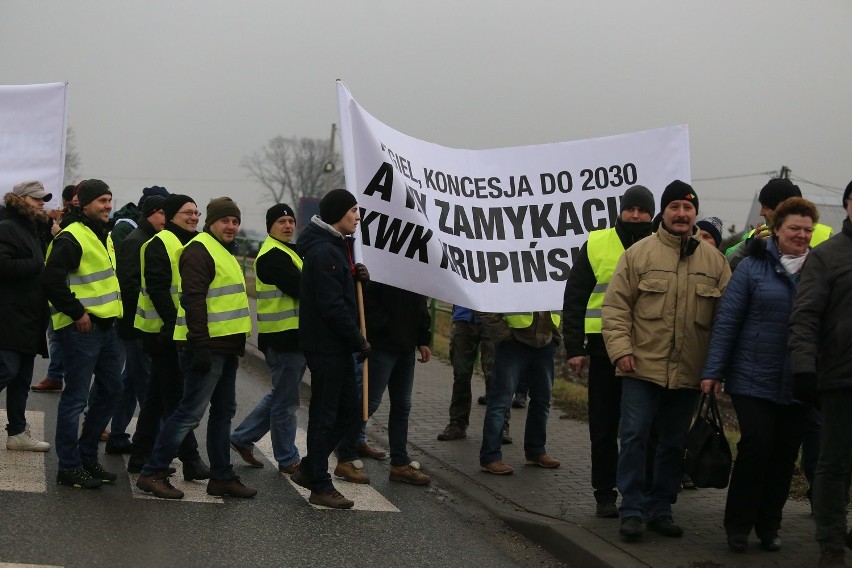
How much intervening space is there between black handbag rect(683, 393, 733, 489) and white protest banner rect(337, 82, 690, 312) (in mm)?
1909

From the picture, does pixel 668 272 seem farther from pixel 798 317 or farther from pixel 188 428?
pixel 188 428

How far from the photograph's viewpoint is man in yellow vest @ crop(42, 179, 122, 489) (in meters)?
7.29

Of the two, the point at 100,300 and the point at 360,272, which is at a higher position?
the point at 360,272

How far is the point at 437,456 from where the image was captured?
9.12m

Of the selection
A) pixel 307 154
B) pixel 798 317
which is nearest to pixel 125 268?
pixel 798 317

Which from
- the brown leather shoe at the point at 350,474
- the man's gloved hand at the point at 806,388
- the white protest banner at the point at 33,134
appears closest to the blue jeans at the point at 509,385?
the brown leather shoe at the point at 350,474

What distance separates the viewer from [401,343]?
8.01 meters

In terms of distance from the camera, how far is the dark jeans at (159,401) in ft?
25.1

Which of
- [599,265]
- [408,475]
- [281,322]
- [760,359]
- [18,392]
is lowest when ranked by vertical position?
[408,475]

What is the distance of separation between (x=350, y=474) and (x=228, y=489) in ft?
3.43

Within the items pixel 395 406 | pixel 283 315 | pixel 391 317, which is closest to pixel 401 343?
pixel 391 317

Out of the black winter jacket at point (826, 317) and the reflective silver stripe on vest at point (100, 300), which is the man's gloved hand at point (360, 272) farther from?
the black winter jacket at point (826, 317)

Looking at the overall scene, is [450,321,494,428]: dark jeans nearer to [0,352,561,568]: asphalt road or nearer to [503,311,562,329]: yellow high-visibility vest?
[503,311,562,329]: yellow high-visibility vest

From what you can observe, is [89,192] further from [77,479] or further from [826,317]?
[826,317]
